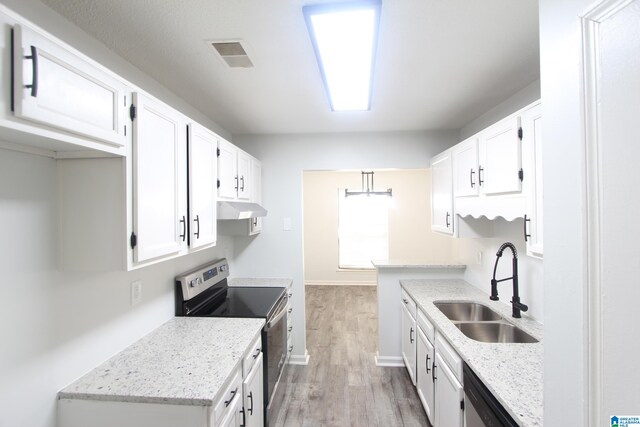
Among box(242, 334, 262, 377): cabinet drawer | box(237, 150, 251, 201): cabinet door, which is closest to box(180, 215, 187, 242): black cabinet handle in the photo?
box(242, 334, 262, 377): cabinet drawer

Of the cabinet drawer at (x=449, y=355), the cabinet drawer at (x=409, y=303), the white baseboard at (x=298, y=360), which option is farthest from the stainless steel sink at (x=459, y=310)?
the white baseboard at (x=298, y=360)

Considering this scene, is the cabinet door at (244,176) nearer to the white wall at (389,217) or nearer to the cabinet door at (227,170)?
the cabinet door at (227,170)

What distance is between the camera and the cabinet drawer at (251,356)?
5.49 feet

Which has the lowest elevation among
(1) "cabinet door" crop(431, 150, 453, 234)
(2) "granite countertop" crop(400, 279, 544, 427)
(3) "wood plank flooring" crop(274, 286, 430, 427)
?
(3) "wood plank flooring" crop(274, 286, 430, 427)

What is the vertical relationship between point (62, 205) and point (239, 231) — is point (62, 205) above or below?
above

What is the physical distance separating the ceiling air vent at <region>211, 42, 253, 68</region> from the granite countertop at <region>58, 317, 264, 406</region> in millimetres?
1662

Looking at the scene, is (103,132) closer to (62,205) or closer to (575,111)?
(62,205)

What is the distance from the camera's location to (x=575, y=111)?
61 cm

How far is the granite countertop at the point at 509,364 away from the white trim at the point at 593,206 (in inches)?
24.1

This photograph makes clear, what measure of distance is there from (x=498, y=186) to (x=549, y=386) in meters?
1.36

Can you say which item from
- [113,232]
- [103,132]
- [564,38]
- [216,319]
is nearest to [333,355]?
[216,319]

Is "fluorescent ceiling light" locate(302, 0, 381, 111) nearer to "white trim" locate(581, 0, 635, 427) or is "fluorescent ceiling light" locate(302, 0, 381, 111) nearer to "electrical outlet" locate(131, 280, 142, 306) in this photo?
"white trim" locate(581, 0, 635, 427)

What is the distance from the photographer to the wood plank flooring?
2324 millimetres

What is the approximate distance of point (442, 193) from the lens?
2781mm
